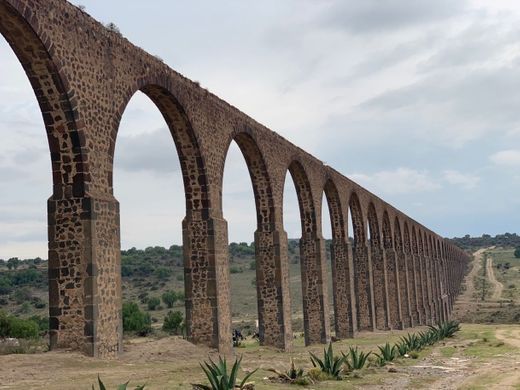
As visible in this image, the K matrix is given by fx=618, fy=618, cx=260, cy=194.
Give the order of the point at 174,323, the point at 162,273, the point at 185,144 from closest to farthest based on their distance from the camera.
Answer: the point at 185,144, the point at 174,323, the point at 162,273

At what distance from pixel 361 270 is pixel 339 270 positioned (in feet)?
13.7

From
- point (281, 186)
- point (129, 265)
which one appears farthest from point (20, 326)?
point (129, 265)

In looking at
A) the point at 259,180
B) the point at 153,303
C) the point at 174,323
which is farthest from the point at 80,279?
the point at 153,303

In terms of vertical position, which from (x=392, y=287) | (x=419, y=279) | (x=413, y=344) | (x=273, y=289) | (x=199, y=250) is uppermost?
(x=199, y=250)

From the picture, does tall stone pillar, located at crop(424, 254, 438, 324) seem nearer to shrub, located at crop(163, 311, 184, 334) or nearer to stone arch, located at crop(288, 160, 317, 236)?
shrub, located at crop(163, 311, 184, 334)

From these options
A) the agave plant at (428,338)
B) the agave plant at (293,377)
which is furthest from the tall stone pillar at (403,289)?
the agave plant at (293,377)

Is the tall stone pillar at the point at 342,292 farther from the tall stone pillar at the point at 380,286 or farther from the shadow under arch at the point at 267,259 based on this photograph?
the shadow under arch at the point at 267,259

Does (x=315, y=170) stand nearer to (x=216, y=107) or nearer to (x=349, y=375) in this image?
(x=216, y=107)

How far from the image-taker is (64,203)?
35.7ft

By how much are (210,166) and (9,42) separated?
6576 millimetres

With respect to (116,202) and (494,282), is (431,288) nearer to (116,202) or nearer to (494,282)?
(494,282)

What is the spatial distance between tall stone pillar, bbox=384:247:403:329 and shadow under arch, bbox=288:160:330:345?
13.2 metres

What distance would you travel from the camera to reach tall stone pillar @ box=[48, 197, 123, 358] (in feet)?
34.4

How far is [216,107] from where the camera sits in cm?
1645
